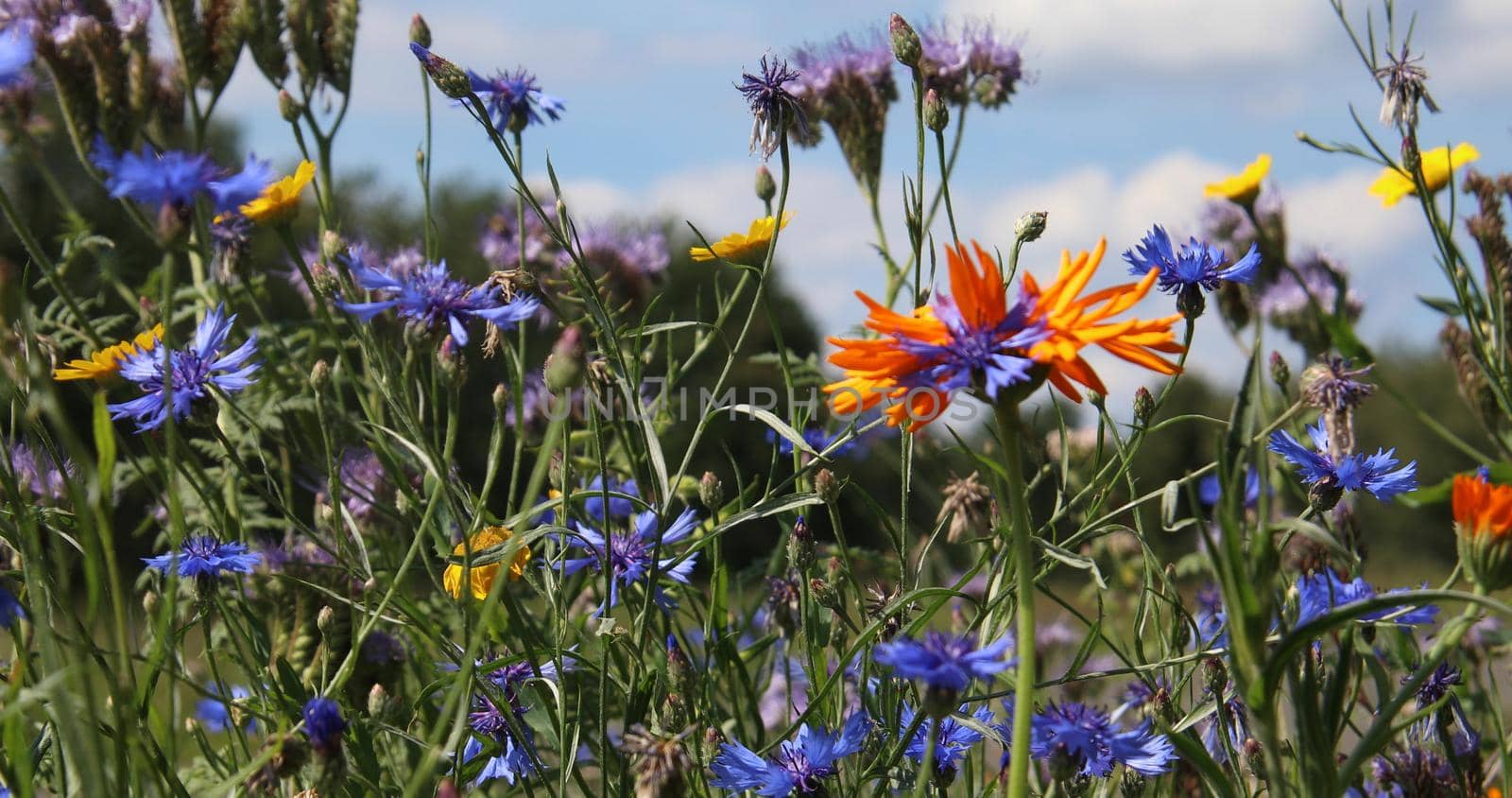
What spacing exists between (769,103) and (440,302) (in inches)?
13.1

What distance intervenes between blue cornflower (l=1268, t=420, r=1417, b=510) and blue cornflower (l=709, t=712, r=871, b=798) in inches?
14.8

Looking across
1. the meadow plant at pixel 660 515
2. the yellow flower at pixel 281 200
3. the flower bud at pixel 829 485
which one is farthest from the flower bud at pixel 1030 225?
the yellow flower at pixel 281 200

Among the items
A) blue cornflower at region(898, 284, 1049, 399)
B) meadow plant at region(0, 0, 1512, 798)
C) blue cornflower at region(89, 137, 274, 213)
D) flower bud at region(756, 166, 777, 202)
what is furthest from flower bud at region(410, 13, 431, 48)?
blue cornflower at region(898, 284, 1049, 399)

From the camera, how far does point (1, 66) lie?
1.89 feet

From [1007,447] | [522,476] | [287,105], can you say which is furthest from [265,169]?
[522,476]

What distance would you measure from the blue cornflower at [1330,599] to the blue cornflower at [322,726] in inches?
22.2

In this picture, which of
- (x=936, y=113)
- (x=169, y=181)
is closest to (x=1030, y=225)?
(x=936, y=113)

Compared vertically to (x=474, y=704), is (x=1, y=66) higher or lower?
higher

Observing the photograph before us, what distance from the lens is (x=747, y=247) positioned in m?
1.03

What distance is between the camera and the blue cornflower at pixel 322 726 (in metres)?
0.67

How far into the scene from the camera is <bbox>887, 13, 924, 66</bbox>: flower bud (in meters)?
1.04

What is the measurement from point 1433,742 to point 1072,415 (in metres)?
5.30

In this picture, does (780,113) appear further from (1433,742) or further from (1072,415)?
(1072,415)

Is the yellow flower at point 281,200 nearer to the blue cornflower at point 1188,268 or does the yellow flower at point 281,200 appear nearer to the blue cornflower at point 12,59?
the blue cornflower at point 12,59
